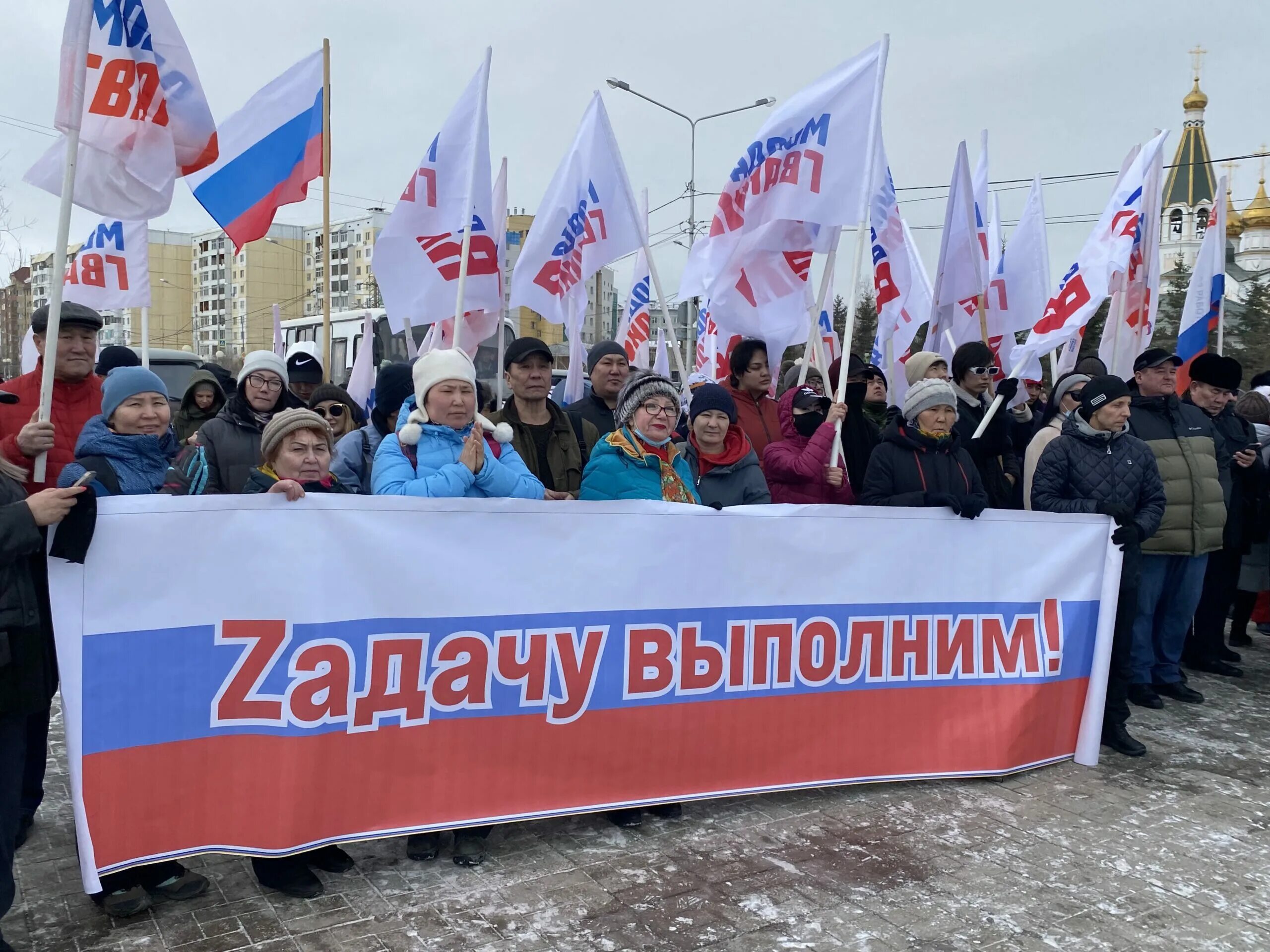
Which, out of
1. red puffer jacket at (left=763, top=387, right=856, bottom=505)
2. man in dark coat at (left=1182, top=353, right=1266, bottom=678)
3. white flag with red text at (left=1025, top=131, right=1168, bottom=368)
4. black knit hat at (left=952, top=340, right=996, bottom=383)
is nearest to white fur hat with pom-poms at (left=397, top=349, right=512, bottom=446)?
red puffer jacket at (left=763, top=387, right=856, bottom=505)

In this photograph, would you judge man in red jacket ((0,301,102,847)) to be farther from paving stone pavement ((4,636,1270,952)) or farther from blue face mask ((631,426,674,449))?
blue face mask ((631,426,674,449))

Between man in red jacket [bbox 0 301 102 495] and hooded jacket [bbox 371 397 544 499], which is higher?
man in red jacket [bbox 0 301 102 495]

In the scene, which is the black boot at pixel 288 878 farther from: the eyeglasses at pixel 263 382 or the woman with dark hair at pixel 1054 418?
the woman with dark hair at pixel 1054 418

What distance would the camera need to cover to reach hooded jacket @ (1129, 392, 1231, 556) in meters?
6.15

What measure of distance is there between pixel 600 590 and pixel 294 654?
113cm

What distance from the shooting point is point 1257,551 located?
301 inches

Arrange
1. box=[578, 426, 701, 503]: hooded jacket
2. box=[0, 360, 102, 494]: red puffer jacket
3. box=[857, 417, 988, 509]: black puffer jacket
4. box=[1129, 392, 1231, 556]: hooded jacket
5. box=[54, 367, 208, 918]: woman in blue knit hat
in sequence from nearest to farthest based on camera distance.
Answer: box=[54, 367, 208, 918]: woman in blue knit hat → box=[0, 360, 102, 494]: red puffer jacket → box=[578, 426, 701, 503]: hooded jacket → box=[857, 417, 988, 509]: black puffer jacket → box=[1129, 392, 1231, 556]: hooded jacket

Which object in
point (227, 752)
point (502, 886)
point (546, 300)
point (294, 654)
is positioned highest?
point (546, 300)

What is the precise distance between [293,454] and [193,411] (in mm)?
2490

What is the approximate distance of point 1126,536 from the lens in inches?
201

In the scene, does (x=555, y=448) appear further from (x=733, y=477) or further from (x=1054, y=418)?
(x=1054, y=418)

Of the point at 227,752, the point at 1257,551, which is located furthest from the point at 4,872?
the point at 1257,551

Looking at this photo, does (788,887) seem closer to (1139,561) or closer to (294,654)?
(294,654)

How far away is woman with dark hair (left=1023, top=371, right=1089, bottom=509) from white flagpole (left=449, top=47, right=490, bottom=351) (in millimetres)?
3363
